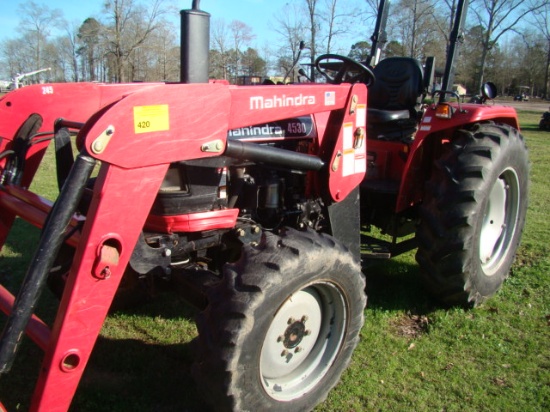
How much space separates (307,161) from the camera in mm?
2748

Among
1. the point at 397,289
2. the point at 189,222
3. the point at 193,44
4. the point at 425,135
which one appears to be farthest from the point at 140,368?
the point at 425,135

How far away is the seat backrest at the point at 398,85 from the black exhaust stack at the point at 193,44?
220cm

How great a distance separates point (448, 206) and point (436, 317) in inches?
32.2

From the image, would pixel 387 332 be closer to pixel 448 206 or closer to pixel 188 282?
pixel 448 206

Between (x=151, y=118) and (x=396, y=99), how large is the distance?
9.27 ft

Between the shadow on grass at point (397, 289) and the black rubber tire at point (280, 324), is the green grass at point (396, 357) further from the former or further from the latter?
the black rubber tire at point (280, 324)

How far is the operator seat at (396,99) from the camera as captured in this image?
4.15 meters

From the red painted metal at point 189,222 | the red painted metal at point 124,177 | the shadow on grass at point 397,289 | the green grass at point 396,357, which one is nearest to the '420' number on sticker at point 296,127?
the red painted metal at point 124,177

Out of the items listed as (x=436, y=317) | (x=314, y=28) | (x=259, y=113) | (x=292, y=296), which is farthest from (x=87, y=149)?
(x=314, y=28)

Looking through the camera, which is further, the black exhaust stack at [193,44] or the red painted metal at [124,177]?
the black exhaust stack at [193,44]

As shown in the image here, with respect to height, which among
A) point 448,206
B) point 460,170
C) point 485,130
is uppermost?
point 485,130

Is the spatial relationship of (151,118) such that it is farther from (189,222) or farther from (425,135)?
(425,135)

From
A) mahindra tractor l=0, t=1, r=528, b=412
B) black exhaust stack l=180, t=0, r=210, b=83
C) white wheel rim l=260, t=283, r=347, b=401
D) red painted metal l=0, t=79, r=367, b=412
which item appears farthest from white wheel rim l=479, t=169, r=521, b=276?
black exhaust stack l=180, t=0, r=210, b=83

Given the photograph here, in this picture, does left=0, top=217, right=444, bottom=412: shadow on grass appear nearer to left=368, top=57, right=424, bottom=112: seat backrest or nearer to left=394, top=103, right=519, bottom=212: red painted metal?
left=394, top=103, right=519, bottom=212: red painted metal
